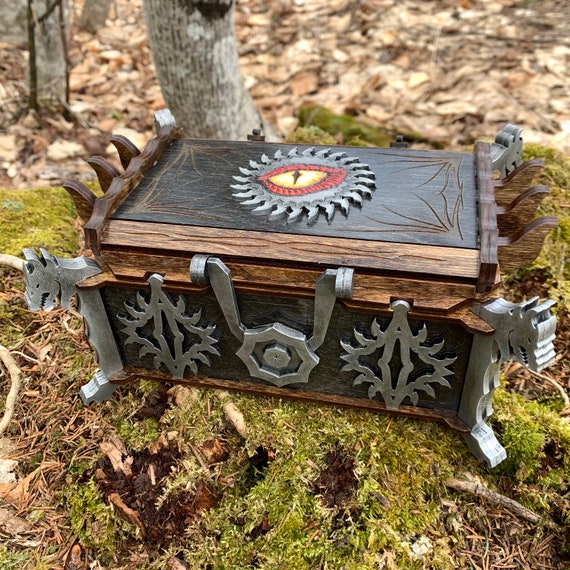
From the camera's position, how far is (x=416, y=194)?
1879mm

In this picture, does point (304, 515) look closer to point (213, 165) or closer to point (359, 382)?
point (359, 382)

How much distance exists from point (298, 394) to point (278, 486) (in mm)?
343

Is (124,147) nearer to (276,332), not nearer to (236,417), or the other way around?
(276,332)

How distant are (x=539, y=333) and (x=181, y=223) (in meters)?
1.17

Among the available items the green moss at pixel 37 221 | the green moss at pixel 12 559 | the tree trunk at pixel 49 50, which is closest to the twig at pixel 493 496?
the green moss at pixel 12 559

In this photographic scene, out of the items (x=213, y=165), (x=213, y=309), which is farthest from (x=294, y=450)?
(x=213, y=165)

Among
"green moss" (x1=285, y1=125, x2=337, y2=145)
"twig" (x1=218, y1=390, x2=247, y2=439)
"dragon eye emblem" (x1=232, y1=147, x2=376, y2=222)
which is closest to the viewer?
"dragon eye emblem" (x1=232, y1=147, x2=376, y2=222)

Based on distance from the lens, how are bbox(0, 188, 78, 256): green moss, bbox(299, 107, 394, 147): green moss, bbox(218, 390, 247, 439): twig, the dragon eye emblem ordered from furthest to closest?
bbox(299, 107, 394, 147): green moss, bbox(0, 188, 78, 256): green moss, bbox(218, 390, 247, 439): twig, the dragon eye emblem

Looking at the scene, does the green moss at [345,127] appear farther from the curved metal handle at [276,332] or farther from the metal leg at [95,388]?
the metal leg at [95,388]

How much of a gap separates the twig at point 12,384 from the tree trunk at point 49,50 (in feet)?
8.85

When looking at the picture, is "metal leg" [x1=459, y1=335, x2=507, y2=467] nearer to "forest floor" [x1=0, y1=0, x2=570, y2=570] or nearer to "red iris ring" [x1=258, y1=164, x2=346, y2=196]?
"forest floor" [x1=0, y1=0, x2=570, y2=570]

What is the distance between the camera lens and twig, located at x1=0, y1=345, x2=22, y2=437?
2.14 metres

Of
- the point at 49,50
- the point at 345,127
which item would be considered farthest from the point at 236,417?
the point at 49,50

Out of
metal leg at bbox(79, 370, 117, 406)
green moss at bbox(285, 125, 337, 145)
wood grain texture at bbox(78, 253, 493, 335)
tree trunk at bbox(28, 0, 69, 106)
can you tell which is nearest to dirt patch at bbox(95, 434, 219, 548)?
metal leg at bbox(79, 370, 117, 406)
